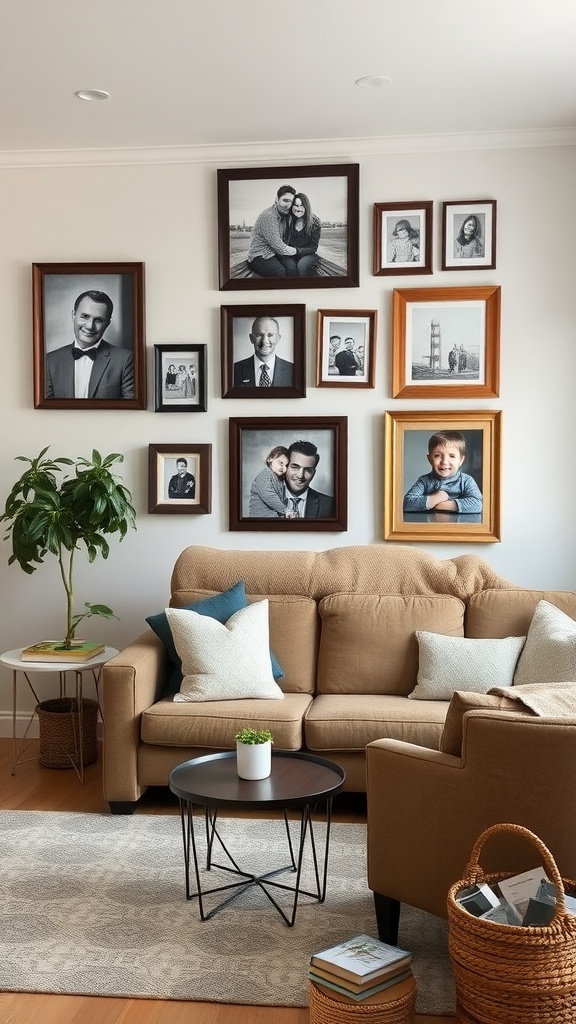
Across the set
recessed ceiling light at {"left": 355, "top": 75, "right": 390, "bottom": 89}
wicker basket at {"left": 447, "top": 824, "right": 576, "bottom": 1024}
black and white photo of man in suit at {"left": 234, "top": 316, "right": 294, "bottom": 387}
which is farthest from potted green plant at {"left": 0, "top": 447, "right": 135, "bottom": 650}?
wicker basket at {"left": 447, "top": 824, "right": 576, "bottom": 1024}

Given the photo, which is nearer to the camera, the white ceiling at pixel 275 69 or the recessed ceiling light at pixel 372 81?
the white ceiling at pixel 275 69

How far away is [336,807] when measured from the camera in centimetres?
398

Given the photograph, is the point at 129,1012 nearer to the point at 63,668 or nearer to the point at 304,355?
the point at 63,668

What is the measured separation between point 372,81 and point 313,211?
2.70ft

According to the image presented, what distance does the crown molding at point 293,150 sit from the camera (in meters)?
4.62

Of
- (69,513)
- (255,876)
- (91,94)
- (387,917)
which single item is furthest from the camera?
(69,513)

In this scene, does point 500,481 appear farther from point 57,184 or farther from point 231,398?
point 57,184

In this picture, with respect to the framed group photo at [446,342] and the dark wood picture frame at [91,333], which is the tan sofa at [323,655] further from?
the dark wood picture frame at [91,333]

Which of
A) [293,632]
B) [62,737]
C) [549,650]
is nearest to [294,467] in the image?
[293,632]

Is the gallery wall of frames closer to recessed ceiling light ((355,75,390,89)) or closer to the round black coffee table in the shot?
recessed ceiling light ((355,75,390,89))

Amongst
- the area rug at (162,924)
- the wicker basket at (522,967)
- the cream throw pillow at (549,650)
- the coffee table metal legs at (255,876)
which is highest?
the cream throw pillow at (549,650)

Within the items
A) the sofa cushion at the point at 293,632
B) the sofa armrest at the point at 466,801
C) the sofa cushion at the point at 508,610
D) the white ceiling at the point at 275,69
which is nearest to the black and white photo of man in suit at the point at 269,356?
the white ceiling at the point at 275,69

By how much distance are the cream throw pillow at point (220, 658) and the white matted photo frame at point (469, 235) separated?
200 centimetres

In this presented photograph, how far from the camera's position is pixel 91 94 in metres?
4.16
